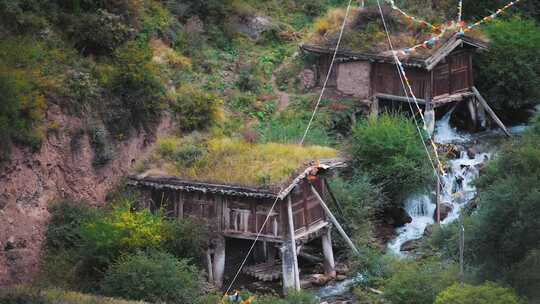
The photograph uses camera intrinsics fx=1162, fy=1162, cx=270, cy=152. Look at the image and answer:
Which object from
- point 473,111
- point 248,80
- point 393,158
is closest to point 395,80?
point 473,111

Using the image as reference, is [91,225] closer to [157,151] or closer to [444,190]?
[157,151]

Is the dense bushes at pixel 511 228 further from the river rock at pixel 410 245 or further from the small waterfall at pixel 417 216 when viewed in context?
the small waterfall at pixel 417 216

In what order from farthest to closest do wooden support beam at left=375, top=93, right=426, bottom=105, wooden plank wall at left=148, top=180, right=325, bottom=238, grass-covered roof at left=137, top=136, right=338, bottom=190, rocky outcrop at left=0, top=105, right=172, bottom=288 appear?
1. wooden support beam at left=375, top=93, right=426, bottom=105
2. wooden plank wall at left=148, top=180, right=325, bottom=238
3. grass-covered roof at left=137, top=136, right=338, bottom=190
4. rocky outcrop at left=0, top=105, right=172, bottom=288

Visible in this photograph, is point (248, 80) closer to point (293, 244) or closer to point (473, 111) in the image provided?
point (473, 111)

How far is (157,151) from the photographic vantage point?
38062 mm

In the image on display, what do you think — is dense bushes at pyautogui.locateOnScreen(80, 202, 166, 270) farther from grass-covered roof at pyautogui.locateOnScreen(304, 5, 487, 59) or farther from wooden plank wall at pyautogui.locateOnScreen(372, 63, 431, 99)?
grass-covered roof at pyautogui.locateOnScreen(304, 5, 487, 59)

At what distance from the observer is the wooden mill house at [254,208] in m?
35.4

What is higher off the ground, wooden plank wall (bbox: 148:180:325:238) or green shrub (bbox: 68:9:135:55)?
green shrub (bbox: 68:9:135:55)

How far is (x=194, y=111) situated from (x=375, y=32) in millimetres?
9893

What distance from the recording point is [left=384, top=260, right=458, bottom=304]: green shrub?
3200cm

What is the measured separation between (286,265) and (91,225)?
A: 6094 millimetres

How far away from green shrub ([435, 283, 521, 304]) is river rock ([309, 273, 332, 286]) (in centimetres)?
761

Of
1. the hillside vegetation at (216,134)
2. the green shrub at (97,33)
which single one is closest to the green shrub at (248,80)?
the hillside vegetation at (216,134)

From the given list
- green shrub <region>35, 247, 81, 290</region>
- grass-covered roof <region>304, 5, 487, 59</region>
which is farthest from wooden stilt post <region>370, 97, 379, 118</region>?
green shrub <region>35, 247, 81, 290</region>
